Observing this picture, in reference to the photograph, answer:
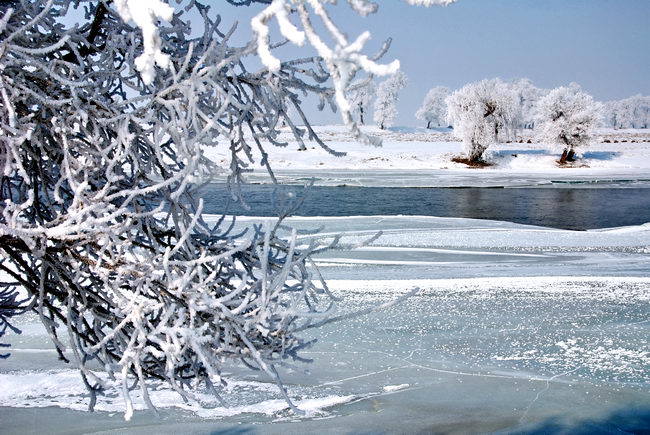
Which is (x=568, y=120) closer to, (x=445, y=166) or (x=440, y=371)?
(x=445, y=166)

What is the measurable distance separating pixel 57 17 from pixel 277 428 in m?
3.18

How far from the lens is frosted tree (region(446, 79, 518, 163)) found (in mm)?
45094

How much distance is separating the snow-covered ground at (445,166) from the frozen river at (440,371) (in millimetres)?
20976

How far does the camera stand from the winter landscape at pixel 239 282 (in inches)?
105

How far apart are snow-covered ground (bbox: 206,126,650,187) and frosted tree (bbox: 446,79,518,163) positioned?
3.76 ft

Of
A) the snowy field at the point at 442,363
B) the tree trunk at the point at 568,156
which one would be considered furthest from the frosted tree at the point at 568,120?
the snowy field at the point at 442,363

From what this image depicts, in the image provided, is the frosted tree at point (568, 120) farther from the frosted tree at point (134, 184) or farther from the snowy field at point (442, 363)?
the frosted tree at point (134, 184)

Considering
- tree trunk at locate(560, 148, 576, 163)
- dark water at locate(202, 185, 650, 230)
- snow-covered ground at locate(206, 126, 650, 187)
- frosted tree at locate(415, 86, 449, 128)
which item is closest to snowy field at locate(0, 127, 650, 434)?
dark water at locate(202, 185, 650, 230)

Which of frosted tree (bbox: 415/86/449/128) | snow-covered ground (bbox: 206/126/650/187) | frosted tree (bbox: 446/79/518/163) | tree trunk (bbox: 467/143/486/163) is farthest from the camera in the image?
frosted tree (bbox: 415/86/449/128)

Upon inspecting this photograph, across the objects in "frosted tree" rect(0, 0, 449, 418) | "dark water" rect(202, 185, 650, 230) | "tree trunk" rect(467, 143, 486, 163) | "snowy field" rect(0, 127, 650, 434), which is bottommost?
"dark water" rect(202, 185, 650, 230)

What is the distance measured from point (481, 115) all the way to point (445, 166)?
6.40 m

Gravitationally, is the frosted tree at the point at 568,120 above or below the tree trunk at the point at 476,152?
above

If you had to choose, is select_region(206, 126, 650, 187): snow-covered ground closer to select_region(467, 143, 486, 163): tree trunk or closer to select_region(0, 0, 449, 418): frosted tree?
select_region(467, 143, 486, 163): tree trunk

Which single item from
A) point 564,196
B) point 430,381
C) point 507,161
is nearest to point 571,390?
point 430,381
